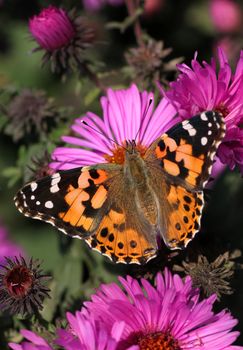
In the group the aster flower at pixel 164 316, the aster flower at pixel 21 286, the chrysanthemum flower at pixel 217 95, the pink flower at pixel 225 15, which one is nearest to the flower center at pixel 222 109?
the chrysanthemum flower at pixel 217 95

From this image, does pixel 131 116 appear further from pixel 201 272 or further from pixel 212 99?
pixel 201 272

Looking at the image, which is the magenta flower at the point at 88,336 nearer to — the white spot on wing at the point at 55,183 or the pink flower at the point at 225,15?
the white spot on wing at the point at 55,183

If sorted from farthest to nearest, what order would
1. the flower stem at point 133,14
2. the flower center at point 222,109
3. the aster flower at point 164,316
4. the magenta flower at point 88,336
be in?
the flower stem at point 133,14 < the flower center at point 222,109 < the aster flower at point 164,316 < the magenta flower at point 88,336

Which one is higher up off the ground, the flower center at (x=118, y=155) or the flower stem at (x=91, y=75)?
the flower stem at (x=91, y=75)

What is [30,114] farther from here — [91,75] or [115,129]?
[115,129]

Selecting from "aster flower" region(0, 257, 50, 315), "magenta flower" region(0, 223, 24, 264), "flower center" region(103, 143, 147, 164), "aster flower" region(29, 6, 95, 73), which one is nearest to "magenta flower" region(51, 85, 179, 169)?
"flower center" region(103, 143, 147, 164)

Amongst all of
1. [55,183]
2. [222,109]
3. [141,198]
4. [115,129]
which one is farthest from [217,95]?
[55,183]

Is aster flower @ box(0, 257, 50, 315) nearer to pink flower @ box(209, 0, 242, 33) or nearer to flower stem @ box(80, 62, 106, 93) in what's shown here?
flower stem @ box(80, 62, 106, 93)
